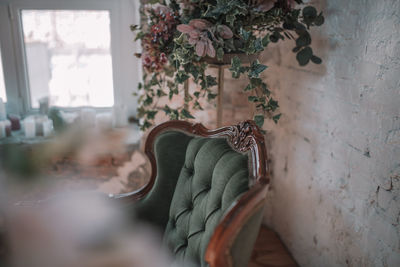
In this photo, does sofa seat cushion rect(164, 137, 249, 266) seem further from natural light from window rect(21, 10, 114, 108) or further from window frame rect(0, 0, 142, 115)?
natural light from window rect(21, 10, 114, 108)

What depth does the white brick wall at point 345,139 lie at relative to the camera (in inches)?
48.0

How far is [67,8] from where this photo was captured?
223 centimetres

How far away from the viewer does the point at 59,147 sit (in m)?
2.23

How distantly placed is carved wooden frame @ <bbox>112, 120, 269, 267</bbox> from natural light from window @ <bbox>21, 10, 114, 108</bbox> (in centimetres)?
122

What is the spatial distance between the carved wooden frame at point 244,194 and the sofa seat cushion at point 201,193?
38 mm

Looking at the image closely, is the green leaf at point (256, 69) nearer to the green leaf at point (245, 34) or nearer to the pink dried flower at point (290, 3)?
the green leaf at point (245, 34)

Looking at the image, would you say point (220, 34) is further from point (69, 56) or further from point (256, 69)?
Result: point (69, 56)

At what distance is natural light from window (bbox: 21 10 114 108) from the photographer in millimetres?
2291

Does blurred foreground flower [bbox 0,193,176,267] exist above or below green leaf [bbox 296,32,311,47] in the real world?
below

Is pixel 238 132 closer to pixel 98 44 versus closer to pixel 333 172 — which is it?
pixel 333 172

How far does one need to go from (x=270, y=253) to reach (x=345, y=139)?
955mm

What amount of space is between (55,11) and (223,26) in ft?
5.04

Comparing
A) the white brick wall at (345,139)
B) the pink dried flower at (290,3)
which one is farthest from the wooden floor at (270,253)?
the pink dried flower at (290,3)

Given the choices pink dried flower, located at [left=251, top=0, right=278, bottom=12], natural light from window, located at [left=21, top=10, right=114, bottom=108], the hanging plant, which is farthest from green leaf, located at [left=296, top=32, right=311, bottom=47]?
natural light from window, located at [left=21, top=10, right=114, bottom=108]
